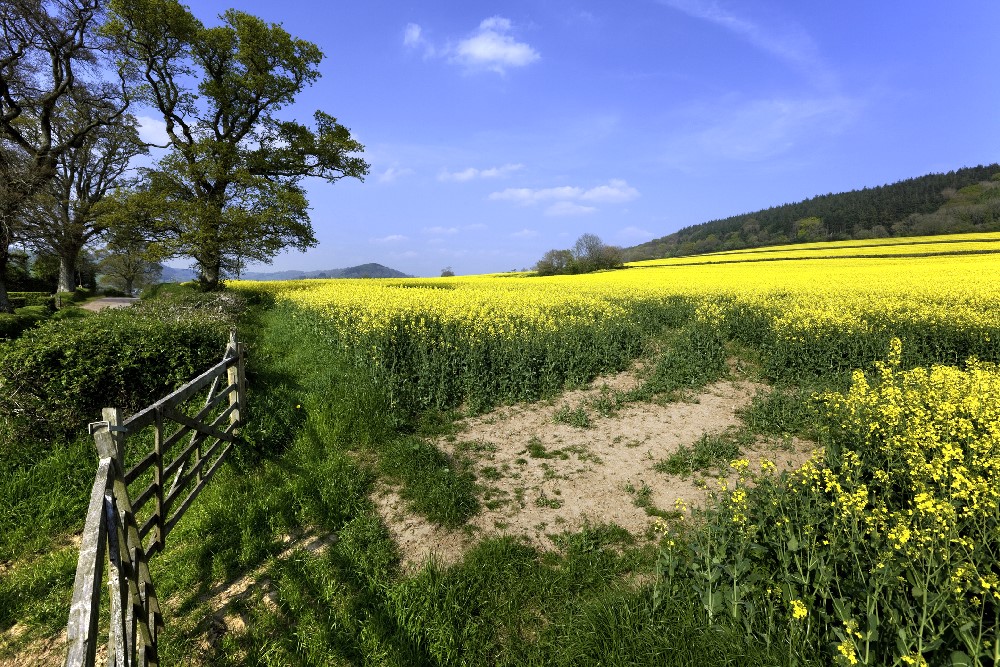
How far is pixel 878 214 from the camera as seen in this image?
3184 inches

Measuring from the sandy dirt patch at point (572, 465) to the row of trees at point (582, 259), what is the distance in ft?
155

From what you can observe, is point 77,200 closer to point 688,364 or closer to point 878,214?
point 688,364

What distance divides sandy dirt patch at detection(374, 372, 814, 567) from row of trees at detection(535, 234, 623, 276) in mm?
47113

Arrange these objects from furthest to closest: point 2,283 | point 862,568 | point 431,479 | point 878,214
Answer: point 878,214, point 2,283, point 431,479, point 862,568

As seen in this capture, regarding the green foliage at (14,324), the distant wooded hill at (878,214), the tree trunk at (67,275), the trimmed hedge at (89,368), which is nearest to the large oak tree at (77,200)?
the tree trunk at (67,275)

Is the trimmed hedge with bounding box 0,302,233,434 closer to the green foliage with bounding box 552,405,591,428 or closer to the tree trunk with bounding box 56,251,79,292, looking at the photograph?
the green foliage with bounding box 552,405,591,428

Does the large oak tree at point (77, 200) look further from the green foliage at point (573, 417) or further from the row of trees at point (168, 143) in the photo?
the green foliage at point (573, 417)

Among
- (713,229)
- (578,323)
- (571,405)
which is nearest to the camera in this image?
(571,405)

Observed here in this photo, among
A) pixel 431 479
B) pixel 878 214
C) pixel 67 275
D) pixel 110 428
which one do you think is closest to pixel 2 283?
pixel 67 275

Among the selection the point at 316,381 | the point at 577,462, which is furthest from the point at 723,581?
the point at 316,381

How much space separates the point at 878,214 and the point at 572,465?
109612 millimetres

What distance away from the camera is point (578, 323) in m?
11.3

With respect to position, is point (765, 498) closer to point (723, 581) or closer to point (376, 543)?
point (723, 581)

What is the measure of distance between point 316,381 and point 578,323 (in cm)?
687
